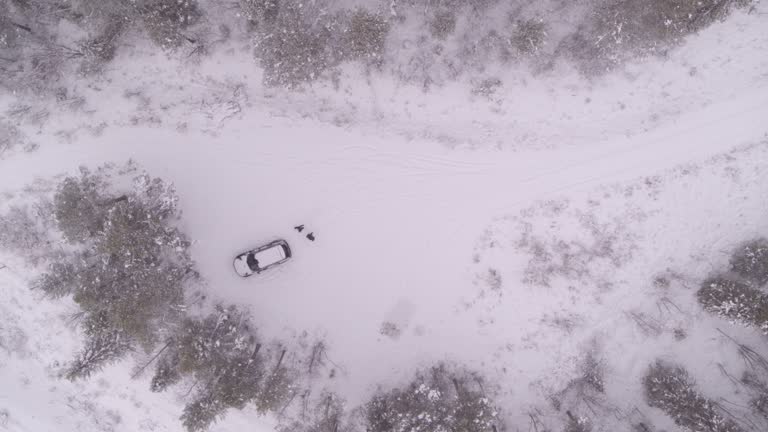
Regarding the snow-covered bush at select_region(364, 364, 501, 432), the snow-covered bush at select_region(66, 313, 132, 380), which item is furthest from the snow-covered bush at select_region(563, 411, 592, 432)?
the snow-covered bush at select_region(66, 313, 132, 380)

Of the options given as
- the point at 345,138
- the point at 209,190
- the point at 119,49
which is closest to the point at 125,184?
the point at 209,190

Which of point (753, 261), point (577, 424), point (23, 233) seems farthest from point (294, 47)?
point (753, 261)

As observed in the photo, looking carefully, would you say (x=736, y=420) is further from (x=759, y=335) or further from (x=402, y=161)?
(x=402, y=161)

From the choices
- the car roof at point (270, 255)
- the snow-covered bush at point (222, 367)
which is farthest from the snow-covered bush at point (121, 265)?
the car roof at point (270, 255)

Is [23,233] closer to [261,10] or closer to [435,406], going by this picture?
[261,10]

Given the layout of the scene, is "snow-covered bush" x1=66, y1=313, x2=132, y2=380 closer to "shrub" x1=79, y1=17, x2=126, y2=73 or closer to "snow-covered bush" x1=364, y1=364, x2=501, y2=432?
"snow-covered bush" x1=364, y1=364, x2=501, y2=432

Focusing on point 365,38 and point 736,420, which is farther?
point 736,420

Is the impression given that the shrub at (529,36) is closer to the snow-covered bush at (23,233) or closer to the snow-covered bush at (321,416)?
the snow-covered bush at (321,416)
